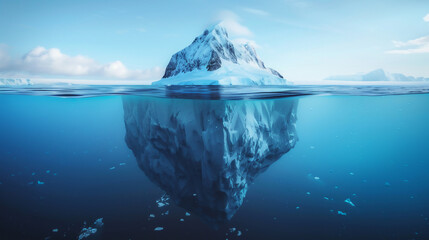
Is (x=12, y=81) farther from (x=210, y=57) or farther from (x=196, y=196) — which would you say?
(x=210, y=57)

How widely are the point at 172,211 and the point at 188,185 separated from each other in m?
1.15

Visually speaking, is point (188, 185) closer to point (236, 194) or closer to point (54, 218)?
point (236, 194)

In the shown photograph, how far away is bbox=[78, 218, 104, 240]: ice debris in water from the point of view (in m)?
5.69

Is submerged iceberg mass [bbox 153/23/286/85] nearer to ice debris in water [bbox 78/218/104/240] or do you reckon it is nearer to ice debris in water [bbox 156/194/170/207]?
ice debris in water [bbox 156/194/170/207]

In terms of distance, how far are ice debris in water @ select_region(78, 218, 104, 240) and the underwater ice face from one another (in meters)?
2.66

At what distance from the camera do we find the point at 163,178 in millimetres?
Result: 8719

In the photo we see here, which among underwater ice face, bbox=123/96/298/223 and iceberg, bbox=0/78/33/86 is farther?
iceberg, bbox=0/78/33/86

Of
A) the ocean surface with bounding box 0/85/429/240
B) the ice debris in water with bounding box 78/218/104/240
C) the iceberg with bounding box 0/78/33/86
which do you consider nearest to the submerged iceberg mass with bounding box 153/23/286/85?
the iceberg with bounding box 0/78/33/86

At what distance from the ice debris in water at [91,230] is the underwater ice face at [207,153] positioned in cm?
266

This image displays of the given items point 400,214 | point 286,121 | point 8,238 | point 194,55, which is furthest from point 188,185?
point 194,55

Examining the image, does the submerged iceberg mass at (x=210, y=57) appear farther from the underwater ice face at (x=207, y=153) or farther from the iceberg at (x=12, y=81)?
the underwater ice face at (x=207, y=153)

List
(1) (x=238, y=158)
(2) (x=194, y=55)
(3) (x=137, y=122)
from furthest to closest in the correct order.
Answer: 1. (2) (x=194, y=55)
2. (3) (x=137, y=122)
3. (1) (x=238, y=158)

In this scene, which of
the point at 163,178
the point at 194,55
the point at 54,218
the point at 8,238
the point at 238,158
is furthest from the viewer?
the point at 194,55

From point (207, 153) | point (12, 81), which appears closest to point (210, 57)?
point (12, 81)
